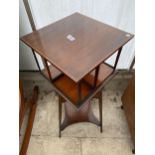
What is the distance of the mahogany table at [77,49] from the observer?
729mm

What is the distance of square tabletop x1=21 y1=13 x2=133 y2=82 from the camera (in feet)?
2.37

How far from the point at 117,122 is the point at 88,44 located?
38.3 inches

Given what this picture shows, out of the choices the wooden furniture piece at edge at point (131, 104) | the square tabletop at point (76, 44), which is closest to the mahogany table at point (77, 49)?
the square tabletop at point (76, 44)

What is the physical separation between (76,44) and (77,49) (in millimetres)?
38

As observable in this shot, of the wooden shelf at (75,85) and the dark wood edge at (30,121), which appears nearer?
the wooden shelf at (75,85)

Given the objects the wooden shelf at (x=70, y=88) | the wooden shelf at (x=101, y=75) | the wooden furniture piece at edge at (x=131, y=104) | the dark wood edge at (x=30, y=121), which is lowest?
the dark wood edge at (x=30, y=121)

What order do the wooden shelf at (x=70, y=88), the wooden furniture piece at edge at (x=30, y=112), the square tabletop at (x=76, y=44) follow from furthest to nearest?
the wooden furniture piece at edge at (x=30, y=112) → the wooden shelf at (x=70, y=88) → the square tabletop at (x=76, y=44)

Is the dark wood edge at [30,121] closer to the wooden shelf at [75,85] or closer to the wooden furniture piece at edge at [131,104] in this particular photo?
the wooden shelf at [75,85]

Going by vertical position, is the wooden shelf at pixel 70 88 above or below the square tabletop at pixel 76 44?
below

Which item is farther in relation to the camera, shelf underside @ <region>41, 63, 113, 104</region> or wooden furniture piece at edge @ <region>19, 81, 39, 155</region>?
wooden furniture piece at edge @ <region>19, 81, 39, 155</region>

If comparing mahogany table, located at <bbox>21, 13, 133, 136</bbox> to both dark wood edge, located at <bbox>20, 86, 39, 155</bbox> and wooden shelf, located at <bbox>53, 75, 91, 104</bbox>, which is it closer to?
wooden shelf, located at <bbox>53, 75, 91, 104</bbox>

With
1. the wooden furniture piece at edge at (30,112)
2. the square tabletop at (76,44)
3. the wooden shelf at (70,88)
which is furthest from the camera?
the wooden furniture piece at edge at (30,112)

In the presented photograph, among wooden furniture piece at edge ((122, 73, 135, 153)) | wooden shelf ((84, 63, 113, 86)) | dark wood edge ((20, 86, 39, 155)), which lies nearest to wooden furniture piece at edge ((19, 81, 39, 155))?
dark wood edge ((20, 86, 39, 155))

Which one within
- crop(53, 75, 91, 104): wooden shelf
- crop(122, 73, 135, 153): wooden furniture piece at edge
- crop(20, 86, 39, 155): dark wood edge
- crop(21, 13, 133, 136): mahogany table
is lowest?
crop(20, 86, 39, 155): dark wood edge
